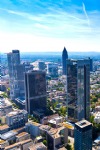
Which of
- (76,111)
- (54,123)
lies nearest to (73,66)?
(76,111)

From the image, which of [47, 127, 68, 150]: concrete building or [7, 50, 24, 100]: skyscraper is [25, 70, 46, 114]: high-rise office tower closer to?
[47, 127, 68, 150]: concrete building

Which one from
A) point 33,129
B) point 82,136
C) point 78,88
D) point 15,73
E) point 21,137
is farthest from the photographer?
point 15,73

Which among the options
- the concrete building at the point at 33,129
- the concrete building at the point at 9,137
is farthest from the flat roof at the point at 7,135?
the concrete building at the point at 33,129

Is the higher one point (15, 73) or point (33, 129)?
point (15, 73)

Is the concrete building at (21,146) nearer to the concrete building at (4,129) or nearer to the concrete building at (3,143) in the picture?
the concrete building at (3,143)

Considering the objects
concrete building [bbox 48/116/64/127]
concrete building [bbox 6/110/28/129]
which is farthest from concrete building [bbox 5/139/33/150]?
concrete building [bbox 6/110/28/129]

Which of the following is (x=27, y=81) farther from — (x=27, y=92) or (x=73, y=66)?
(x=73, y=66)

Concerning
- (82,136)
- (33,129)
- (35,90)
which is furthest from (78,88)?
(82,136)

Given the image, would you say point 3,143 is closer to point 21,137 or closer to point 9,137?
point 9,137
